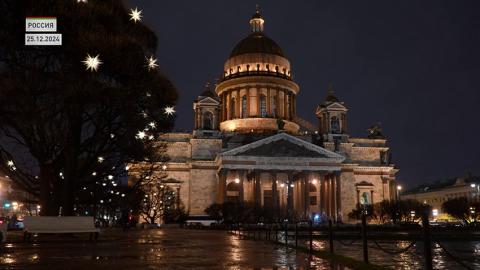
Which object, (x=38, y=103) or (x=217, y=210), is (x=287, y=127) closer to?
(x=217, y=210)

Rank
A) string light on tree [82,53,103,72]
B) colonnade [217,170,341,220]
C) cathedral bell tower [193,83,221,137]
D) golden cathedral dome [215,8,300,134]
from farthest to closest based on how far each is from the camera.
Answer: golden cathedral dome [215,8,300,134], cathedral bell tower [193,83,221,137], colonnade [217,170,341,220], string light on tree [82,53,103,72]

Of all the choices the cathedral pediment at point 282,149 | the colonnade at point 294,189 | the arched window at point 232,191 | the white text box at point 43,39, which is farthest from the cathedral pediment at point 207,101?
the white text box at point 43,39

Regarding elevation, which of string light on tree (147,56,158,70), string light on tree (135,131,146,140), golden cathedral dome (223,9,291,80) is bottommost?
string light on tree (135,131,146,140)

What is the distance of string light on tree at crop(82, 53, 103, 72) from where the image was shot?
61.7 feet

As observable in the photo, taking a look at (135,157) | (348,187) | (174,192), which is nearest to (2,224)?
(135,157)

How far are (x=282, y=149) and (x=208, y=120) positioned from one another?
542 inches

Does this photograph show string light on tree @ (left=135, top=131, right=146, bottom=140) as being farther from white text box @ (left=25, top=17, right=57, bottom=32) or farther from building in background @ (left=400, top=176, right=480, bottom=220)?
building in background @ (left=400, top=176, right=480, bottom=220)

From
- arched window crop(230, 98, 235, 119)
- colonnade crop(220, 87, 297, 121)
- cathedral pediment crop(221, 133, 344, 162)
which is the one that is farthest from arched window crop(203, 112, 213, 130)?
cathedral pediment crop(221, 133, 344, 162)

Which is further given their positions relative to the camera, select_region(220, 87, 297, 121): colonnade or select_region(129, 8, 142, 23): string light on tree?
select_region(220, 87, 297, 121): colonnade

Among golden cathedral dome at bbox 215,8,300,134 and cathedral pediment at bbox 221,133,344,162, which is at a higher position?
golden cathedral dome at bbox 215,8,300,134

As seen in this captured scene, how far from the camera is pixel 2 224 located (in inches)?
803

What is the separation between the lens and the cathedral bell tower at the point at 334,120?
260 feet

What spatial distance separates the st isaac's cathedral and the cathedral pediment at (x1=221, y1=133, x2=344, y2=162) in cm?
13

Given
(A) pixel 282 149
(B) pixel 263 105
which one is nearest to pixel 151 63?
(A) pixel 282 149
